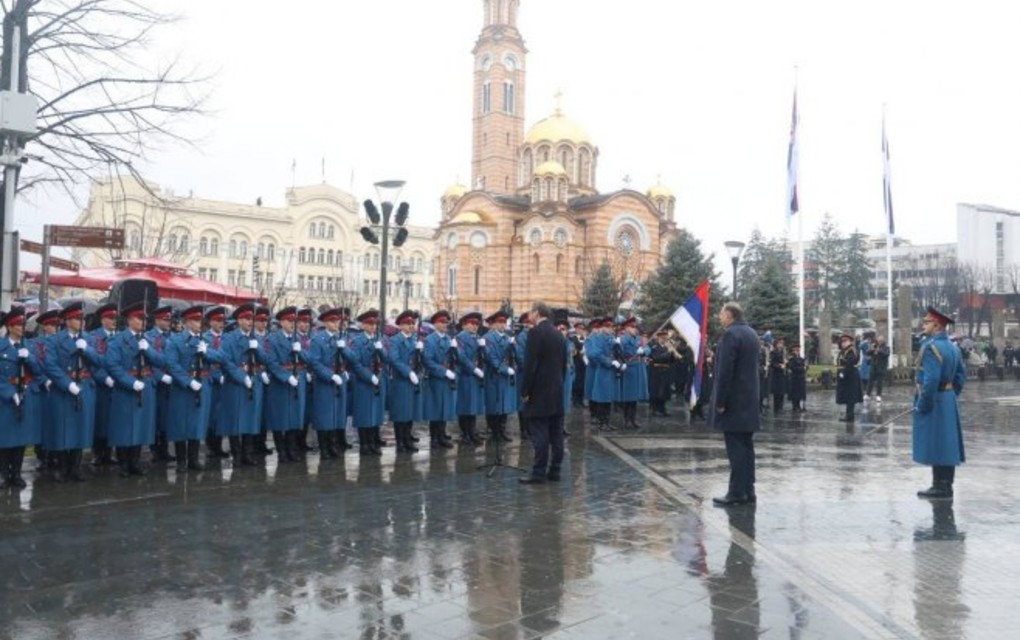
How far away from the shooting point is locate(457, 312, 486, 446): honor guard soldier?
12.7 m

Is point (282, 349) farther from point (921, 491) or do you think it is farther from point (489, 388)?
point (921, 491)

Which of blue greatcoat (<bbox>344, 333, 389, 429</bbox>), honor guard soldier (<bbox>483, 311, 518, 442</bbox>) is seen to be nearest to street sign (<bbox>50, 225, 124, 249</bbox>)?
blue greatcoat (<bbox>344, 333, 389, 429</bbox>)

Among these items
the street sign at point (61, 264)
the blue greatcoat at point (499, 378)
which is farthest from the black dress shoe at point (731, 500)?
the street sign at point (61, 264)

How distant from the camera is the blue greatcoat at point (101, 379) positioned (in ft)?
31.8

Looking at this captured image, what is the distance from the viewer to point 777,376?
1928 centimetres

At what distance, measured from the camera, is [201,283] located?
18.9 meters

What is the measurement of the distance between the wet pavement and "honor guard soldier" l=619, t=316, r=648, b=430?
4870 millimetres

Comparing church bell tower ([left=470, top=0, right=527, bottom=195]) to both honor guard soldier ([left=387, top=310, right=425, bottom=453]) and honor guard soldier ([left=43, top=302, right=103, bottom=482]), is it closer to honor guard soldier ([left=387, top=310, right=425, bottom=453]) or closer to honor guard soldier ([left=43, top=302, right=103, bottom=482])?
honor guard soldier ([left=387, top=310, right=425, bottom=453])

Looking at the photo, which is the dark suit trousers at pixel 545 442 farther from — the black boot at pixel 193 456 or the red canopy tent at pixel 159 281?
the red canopy tent at pixel 159 281

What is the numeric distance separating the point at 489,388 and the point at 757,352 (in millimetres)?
5433

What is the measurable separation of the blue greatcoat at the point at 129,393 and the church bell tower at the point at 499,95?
73510 mm

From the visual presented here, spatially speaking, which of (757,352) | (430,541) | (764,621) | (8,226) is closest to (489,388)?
(757,352)

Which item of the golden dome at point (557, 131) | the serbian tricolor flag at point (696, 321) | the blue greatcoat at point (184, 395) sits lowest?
the blue greatcoat at point (184, 395)

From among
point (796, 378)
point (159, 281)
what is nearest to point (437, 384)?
point (159, 281)
